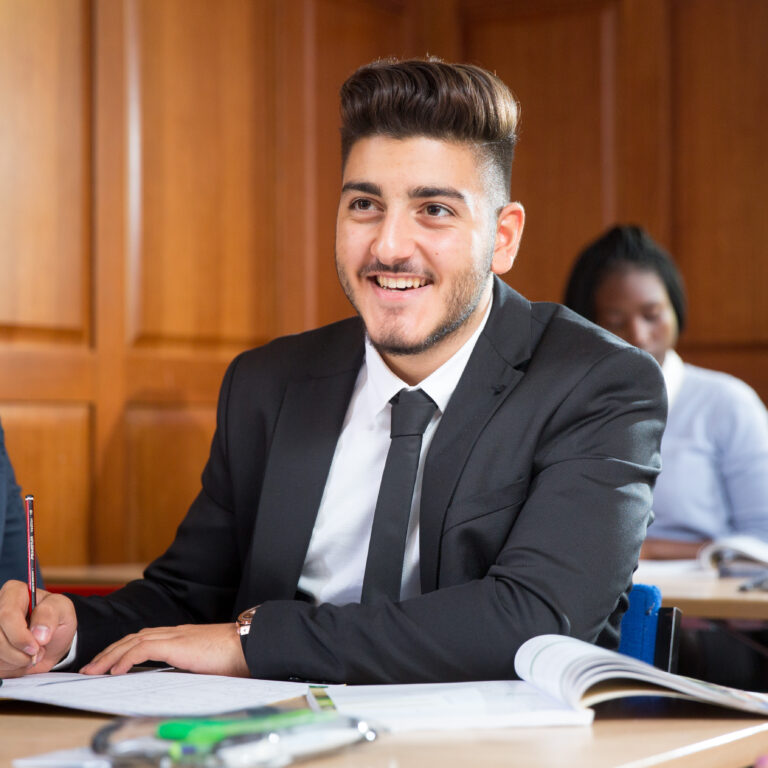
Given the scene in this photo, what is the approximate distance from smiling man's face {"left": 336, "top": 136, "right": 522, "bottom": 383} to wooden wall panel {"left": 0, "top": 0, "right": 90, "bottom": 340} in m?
1.49

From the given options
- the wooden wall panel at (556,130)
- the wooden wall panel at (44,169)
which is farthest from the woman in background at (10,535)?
the wooden wall panel at (556,130)

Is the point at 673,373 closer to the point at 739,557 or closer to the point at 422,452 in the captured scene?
the point at 739,557

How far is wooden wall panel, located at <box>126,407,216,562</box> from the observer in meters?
3.17

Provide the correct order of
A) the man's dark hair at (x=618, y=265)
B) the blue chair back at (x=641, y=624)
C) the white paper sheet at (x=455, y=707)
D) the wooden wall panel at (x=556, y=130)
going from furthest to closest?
the wooden wall panel at (x=556, y=130) < the man's dark hair at (x=618, y=265) < the blue chair back at (x=641, y=624) < the white paper sheet at (x=455, y=707)

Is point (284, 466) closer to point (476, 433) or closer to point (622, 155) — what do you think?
point (476, 433)

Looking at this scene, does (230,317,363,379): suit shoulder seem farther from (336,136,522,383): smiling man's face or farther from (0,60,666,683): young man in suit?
(336,136,522,383): smiling man's face

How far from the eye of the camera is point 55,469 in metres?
2.99

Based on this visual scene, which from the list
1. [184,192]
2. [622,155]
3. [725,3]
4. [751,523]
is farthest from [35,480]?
[725,3]

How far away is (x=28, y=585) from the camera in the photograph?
1.41 meters

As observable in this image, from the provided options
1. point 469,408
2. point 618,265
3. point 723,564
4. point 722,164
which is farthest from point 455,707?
point 722,164

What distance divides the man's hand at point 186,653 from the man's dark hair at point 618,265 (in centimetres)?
220

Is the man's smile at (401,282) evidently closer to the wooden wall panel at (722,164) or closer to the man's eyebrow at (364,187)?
the man's eyebrow at (364,187)

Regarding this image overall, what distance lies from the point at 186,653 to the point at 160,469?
1.95 meters

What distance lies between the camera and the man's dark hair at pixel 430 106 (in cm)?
160
